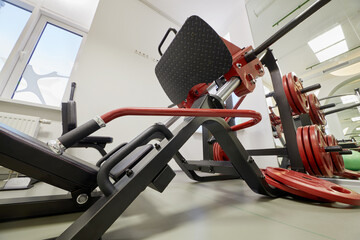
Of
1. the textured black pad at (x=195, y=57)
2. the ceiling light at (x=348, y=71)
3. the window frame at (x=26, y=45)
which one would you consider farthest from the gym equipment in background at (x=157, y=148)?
the window frame at (x=26, y=45)

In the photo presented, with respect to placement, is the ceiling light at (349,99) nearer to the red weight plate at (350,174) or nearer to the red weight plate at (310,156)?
the red weight plate at (350,174)

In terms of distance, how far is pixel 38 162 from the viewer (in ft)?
1.26

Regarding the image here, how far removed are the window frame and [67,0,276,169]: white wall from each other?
0.38 metres

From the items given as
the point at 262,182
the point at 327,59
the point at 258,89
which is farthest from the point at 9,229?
the point at 327,59

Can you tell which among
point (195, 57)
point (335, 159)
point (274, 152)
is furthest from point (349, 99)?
point (195, 57)

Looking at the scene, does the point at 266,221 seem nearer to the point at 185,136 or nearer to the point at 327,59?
the point at 185,136

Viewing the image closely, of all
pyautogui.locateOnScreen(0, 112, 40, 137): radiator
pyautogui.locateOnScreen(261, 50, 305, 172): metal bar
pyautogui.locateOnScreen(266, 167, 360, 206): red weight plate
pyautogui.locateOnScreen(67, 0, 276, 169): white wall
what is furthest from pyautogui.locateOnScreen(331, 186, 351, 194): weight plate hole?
pyautogui.locateOnScreen(0, 112, 40, 137): radiator

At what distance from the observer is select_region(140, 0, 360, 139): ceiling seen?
1.59m

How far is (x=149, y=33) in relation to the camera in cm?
255

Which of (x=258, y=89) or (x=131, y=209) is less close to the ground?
(x=258, y=89)

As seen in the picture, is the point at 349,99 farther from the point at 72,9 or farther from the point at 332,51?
the point at 72,9

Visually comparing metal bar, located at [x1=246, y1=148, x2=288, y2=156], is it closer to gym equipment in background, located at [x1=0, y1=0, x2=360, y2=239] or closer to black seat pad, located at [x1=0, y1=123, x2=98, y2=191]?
gym equipment in background, located at [x1=0, y1=0, x2=360, y2=239]

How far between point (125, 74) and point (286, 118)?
2.08 metres

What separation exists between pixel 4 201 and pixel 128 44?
7.60 feet
